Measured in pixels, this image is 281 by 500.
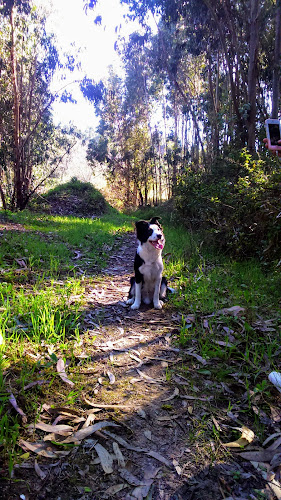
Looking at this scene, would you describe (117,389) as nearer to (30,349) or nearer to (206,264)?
(30,349)

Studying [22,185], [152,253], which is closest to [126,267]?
[152,253]

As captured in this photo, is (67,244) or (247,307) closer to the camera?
(247,307)

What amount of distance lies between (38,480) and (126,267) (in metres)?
4.73

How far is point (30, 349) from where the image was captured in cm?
253

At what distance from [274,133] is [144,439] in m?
3.60

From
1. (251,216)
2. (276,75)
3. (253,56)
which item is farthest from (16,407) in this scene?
(276,75)

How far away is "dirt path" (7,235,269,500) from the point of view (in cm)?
150

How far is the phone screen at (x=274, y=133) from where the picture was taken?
3.73 metres

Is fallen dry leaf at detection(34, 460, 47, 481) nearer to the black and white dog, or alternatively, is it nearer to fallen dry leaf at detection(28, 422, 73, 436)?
fallen dry leaf at detection(28, 422, 73, 436)

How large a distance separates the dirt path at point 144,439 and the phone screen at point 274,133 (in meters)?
2.63

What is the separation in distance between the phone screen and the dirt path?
2626 millimetres

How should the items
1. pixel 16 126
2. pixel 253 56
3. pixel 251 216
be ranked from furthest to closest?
pixel 16 126 → pixel 253 56 → pixel 251 216

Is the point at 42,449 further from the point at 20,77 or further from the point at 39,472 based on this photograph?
the point at 20,77

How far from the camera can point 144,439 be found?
1.83 meters
